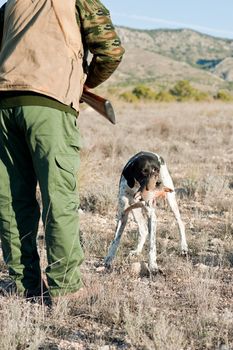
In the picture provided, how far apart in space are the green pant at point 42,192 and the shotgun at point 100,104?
0.38m

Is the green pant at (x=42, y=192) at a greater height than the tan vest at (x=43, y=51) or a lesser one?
lesser

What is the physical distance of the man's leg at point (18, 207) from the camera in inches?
155

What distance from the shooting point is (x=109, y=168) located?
408 inches

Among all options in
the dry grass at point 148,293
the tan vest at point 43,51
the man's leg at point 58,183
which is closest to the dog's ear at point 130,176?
the dry grass at point 148,293

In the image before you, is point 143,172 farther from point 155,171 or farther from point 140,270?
point 140,270

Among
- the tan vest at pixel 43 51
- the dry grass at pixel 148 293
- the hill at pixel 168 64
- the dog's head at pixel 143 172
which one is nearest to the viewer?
the dry grass at pixel 148 293

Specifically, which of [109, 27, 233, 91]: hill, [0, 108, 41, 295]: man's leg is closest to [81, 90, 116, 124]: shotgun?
[0, 108, 41, 295]: man's leg

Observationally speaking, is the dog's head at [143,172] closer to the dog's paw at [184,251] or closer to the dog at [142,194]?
the dog at [142,194]

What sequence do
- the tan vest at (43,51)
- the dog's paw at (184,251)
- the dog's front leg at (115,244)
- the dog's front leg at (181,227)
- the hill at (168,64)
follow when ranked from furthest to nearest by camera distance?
the hill at (168,64)
the dog's front leg at (181,227)
the dog's paw at (184,251)
the dog's front leg at (115,244)
the tan vest at (43,51)

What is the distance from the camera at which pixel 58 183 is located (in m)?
3.80

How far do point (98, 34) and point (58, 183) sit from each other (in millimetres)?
949

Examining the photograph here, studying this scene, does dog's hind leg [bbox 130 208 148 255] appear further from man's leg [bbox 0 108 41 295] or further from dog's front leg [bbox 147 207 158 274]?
man's leg [bbox 0 108 41 295]

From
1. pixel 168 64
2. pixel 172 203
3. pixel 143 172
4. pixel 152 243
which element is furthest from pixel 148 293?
pixel 168 64

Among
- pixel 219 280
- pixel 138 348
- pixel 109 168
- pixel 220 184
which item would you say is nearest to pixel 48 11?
pixel 138 348
